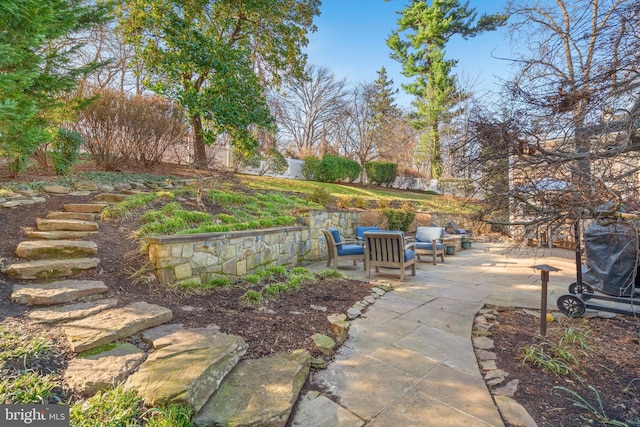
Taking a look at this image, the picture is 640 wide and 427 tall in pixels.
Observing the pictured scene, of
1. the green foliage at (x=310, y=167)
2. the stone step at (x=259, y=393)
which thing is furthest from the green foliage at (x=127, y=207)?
the green foliage at (x=310, y=167)

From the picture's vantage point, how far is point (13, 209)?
14.2ft

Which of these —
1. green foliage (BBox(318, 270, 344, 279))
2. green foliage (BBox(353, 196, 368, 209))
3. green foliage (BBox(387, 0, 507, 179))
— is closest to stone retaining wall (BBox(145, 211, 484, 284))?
green foliage (BBox(318, 270, 344, 279))

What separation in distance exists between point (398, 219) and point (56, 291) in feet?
26.1

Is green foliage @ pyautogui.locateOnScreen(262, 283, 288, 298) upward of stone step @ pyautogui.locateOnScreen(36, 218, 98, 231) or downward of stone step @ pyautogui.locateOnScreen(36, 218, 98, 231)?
downward

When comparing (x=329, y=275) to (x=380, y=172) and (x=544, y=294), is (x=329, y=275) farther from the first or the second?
(x=380, y=172)

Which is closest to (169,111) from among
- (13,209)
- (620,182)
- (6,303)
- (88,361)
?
(13,209)

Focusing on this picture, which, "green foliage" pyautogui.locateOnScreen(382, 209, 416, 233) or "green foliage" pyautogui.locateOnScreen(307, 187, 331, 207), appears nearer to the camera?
"green foliage" pyautogui.locateOnScreen(307, 187, 331, 207)

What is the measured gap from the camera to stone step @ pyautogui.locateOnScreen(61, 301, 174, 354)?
196 centimetres

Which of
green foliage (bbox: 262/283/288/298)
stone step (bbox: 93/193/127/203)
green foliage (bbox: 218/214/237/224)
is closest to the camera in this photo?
green foliage (bbox: 262/283/288/298)

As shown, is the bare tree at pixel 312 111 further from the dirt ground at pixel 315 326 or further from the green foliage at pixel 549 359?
the green foliage at pixel 549 359

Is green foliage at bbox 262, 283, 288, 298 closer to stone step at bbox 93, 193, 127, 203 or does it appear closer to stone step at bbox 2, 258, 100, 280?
stone step at bbox 2, 258, 100, 280

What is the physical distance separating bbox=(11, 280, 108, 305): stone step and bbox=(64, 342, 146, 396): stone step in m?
0.97

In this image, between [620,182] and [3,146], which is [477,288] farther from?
[3,146]

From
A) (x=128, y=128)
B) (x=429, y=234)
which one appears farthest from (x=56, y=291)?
(x=429, y=234)
